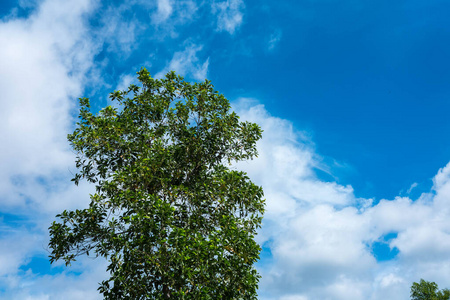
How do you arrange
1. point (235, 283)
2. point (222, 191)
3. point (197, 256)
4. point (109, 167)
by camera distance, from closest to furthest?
point (197, 256), point (235, 283), point (222, 191), point (109, 167)

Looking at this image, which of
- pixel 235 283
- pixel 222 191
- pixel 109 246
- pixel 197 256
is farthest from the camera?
pixel 222 191

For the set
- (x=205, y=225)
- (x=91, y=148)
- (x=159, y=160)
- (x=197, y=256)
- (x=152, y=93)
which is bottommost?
(x=197, y=256)

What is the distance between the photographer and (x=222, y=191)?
1627 centimetres

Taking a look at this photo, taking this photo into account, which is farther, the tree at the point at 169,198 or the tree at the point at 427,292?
the tree at the point at 427,292

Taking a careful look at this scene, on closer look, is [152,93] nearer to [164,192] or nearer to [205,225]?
[164,192]

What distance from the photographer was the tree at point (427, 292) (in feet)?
166

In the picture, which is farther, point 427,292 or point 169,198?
point 427,292

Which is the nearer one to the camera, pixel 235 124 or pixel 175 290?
pixel 175 290

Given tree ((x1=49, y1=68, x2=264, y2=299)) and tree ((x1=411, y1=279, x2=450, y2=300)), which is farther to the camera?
tree ((x1=411, y1=279, x2=450, y2=300))

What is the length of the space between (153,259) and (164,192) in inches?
130

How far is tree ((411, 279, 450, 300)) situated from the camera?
166ft

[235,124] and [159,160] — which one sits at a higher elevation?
[235,124]

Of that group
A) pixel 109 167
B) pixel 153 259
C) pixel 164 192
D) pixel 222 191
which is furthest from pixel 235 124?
pixel 153 259

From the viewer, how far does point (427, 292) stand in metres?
51.6
